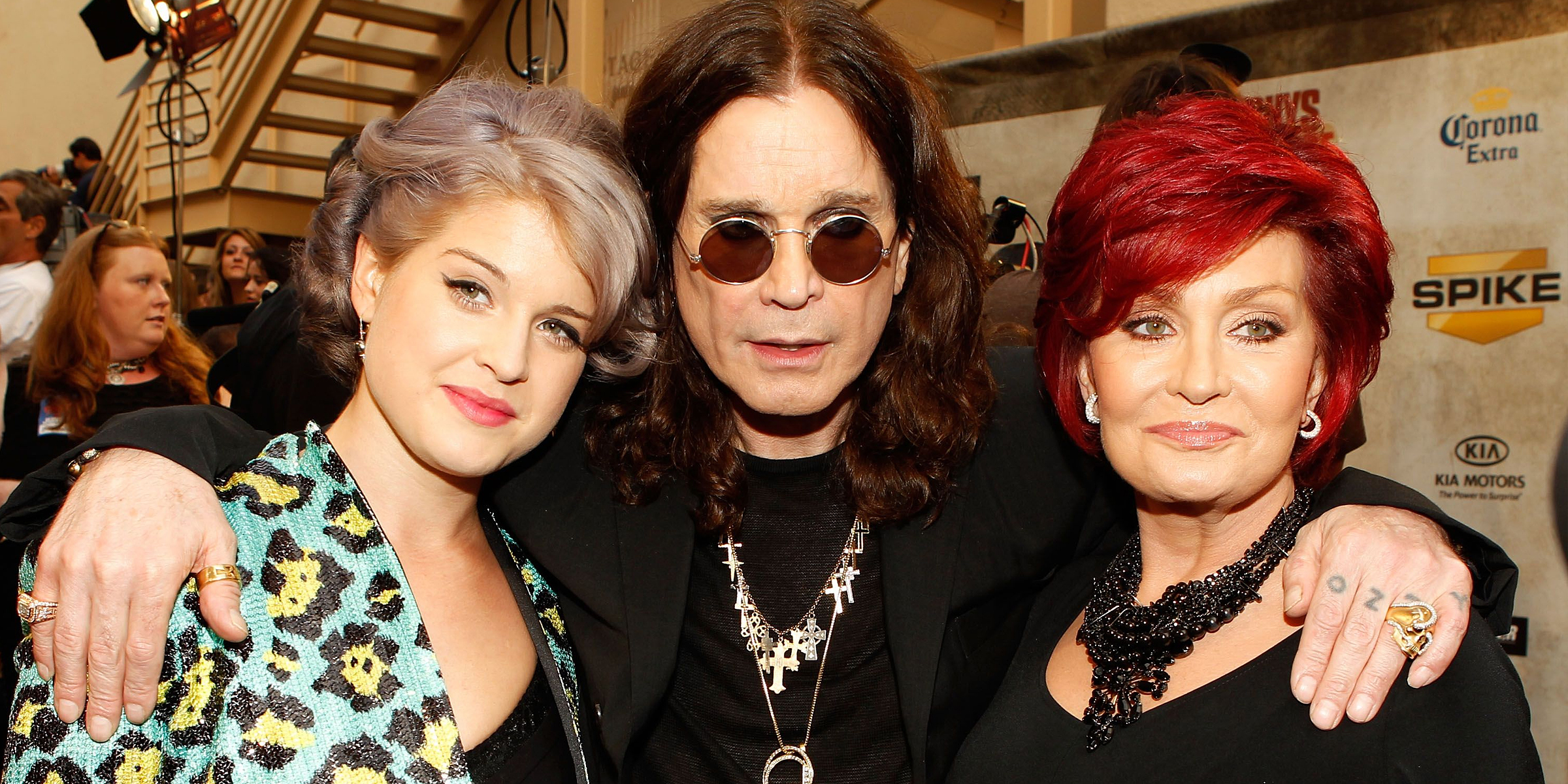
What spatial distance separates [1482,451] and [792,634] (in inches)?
118

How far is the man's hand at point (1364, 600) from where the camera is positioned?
1354 millimetres

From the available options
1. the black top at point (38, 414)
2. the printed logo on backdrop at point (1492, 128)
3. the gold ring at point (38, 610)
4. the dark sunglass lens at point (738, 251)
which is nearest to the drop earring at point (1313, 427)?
the dark sunglass lens at point (738, 251)

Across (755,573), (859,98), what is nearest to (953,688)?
(755,573)

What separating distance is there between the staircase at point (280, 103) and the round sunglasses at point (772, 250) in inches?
322

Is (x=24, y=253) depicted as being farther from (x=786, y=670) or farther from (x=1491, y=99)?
(x=1491, y=99)

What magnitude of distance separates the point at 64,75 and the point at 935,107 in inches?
574

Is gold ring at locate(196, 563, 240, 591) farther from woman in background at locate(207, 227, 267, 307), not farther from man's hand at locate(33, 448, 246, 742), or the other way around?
woman in background at locate(207, 227, 267, 307)

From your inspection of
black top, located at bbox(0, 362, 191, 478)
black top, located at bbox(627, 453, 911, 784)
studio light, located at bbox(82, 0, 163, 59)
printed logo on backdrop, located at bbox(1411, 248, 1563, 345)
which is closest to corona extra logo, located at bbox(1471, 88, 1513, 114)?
printed logo on backdrop, located at bbox(1411, 248, 1563, 345)

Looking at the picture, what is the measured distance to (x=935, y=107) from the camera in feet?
7.22

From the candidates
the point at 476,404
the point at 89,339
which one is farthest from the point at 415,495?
the point at 89,339

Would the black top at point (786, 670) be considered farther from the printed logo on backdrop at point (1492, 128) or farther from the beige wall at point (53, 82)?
the beige wall at point (53, 82)

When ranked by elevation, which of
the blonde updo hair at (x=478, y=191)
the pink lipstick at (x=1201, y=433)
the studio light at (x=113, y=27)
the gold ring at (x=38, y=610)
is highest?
the studio light at (x=113, y=27)

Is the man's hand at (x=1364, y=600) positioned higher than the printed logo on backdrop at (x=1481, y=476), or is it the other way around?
the man's hand at (x=1364, y=600)

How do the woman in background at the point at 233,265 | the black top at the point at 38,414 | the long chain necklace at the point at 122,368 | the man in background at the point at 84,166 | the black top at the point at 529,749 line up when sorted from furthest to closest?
1. the man in background at the point at 84,166
2. the woman in background at the point at 233,265
3. the long chain necklace at the point at 122,368
4. the black top at the point at 38,414
5. the black top at the point at 529,749
